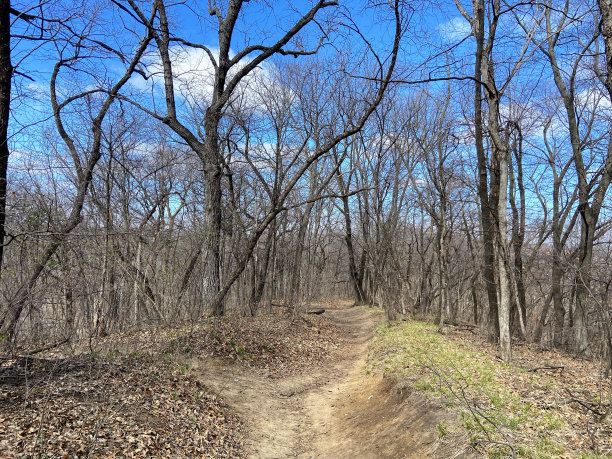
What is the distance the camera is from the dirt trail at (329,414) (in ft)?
16.5

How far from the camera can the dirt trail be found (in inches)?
Answer: 197

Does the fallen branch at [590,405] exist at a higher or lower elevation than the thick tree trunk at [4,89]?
lower

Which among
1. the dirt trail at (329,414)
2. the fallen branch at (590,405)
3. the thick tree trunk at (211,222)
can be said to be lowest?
the dirt trail at (329,414)

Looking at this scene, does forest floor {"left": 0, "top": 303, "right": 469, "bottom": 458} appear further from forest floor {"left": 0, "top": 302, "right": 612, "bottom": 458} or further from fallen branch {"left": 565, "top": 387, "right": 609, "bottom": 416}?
fallen branch {"left": 565, "top": 387, "right": 609, "bottom": 416}

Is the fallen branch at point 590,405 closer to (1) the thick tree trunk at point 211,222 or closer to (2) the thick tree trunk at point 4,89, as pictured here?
(1) the thick tree trunk at point 211,222

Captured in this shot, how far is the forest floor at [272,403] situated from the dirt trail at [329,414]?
3 cm

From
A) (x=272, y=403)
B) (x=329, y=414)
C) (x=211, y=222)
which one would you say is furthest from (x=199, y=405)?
(x=211, y=222)

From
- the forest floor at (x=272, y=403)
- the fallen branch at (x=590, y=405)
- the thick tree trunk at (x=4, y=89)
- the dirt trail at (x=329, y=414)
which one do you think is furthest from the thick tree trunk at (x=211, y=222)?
the fallen branch at (x=590, y=405)

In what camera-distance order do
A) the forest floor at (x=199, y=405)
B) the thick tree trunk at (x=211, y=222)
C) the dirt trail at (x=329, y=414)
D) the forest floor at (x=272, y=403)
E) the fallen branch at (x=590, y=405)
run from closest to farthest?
the forest floor at (x=272, y=403), the forest floor at (x=199, y=405), the fallen branch at (x=590, y=405), the dirt trail at (x=329, y=414), the thick tree trunk at (x=211, y=222)

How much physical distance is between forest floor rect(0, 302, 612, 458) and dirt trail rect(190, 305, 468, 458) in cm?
3

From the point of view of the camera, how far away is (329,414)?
7039mm

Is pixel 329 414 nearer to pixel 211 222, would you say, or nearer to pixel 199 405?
pixel 199 405

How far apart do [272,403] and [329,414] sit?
1101mm

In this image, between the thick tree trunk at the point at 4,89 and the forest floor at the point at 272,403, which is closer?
the forest floor at the point at 272,403
